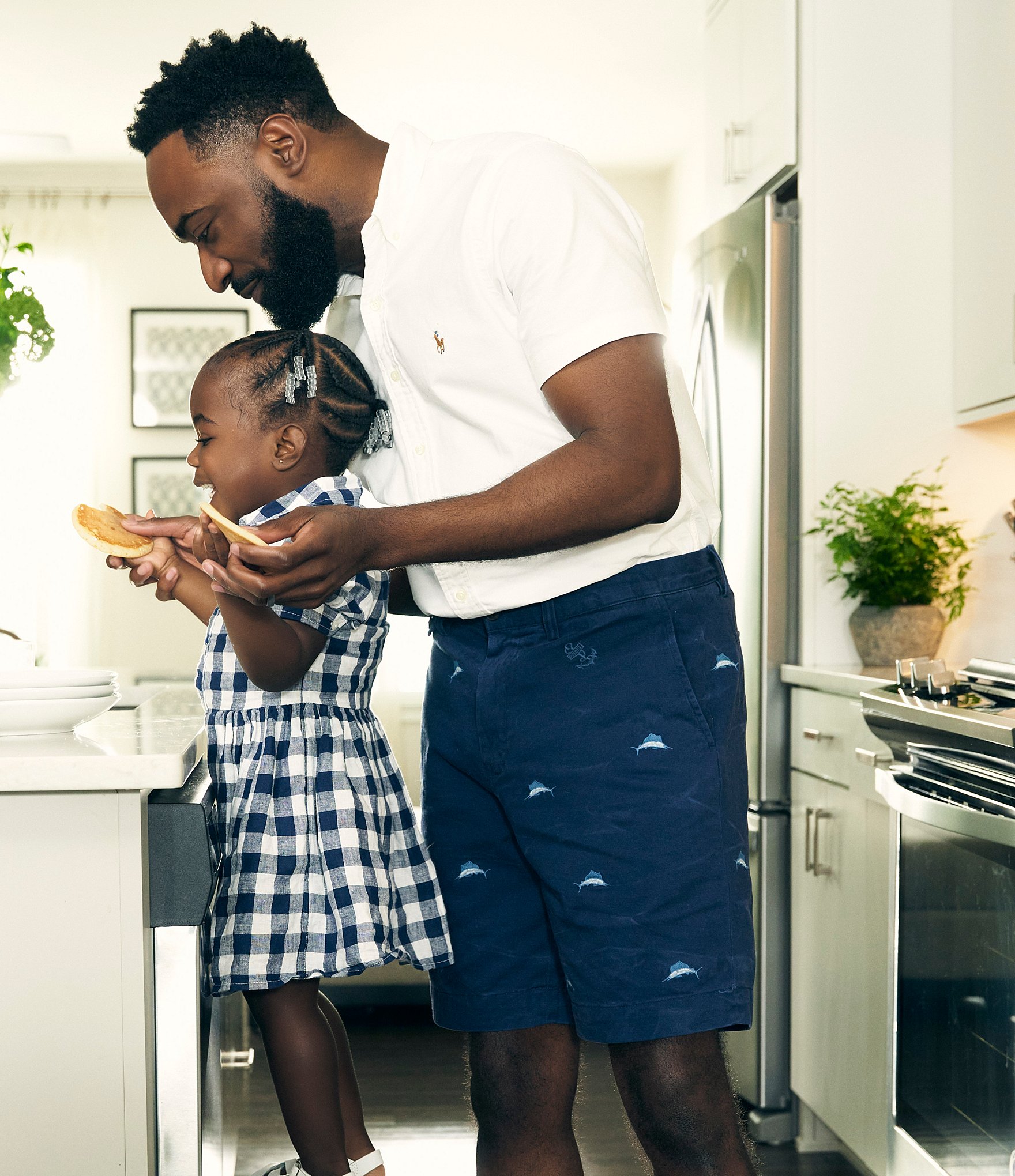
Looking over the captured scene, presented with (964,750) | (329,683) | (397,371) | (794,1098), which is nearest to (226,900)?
(329,683)

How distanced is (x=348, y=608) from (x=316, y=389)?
0.81 ft

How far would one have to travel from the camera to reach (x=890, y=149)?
7.52 ft

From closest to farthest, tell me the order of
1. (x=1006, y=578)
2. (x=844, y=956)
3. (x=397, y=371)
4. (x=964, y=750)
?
(x=397, y=371), (x=964, y=750), (x=844, y=956), (x=1006, y=578)

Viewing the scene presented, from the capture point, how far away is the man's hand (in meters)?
0.84

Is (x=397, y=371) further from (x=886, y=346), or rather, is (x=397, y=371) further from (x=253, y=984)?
(x=886, y=346)

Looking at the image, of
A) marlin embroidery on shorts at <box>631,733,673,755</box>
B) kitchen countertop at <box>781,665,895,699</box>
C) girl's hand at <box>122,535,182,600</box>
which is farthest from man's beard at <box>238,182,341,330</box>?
kitchen countertop at <box>781,665,895,699</box>

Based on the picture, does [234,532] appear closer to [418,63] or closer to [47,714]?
[47,714]

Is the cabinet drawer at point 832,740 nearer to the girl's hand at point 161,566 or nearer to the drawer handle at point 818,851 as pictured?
the drawer handle at point 818,851

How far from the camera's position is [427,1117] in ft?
8.00

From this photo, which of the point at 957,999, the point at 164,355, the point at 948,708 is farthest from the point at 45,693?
the point at 164,355

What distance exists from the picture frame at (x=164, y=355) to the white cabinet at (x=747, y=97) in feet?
7.95

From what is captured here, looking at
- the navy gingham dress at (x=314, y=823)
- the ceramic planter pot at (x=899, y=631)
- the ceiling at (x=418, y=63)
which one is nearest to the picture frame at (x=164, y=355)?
the ceiling at (x=418, y=63)

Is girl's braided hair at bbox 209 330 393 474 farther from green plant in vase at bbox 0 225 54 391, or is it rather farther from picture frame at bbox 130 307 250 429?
picture frame at bbox 130 307 250 429

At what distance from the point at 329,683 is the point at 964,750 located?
32.1 inches
